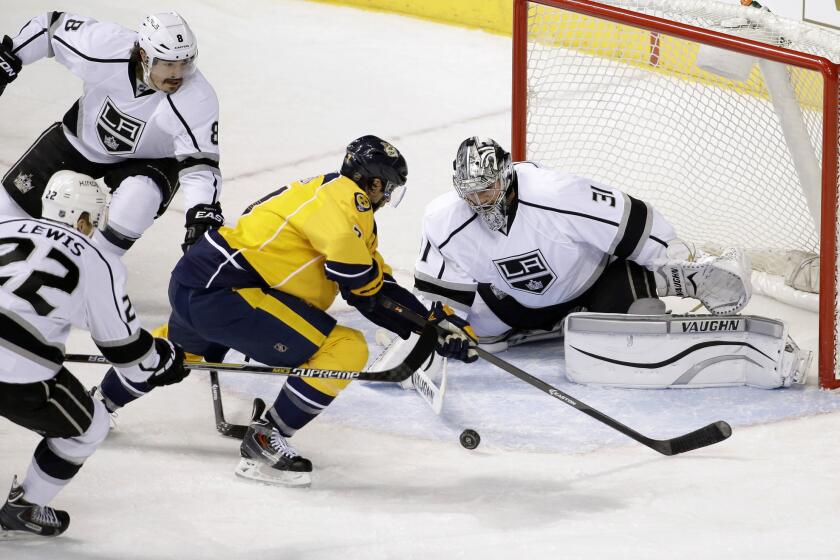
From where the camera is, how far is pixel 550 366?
4.10 m

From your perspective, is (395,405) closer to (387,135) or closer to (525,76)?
(525,76)

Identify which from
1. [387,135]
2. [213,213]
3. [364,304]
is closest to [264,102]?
[387,135]

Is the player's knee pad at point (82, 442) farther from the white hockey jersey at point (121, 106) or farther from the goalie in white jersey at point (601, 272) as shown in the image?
the goalie in white jersey at point (601, 272)

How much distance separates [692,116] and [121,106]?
77.5 inches

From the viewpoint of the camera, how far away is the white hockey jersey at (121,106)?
12.9 feet

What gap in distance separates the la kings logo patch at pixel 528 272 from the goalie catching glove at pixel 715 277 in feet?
1.16

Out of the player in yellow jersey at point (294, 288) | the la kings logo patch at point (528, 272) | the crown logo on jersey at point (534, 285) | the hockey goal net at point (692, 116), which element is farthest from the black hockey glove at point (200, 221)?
the hockey goal net at point (692, 116)

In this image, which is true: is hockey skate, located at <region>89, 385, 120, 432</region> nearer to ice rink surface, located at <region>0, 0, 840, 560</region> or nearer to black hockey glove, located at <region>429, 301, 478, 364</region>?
ice rink surface, located at <region>0, 0, 840, 560</region>

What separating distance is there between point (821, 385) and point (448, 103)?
308cm

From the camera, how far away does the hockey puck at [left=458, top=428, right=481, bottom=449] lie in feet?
11.5

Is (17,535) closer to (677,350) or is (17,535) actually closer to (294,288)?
(294,288)

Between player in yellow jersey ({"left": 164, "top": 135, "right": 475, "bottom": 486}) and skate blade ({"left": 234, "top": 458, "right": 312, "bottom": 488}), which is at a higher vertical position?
player in yellow jersey ({"left": 164, "top": 135, "right": 475, "bottom": 486})

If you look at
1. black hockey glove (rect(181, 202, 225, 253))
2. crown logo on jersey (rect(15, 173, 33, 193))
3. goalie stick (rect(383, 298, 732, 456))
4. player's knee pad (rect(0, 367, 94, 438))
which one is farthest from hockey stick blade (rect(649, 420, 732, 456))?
crown logo on jersey (rect(15, 173, 33, 193))

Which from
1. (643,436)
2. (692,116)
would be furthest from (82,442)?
(692,116)
